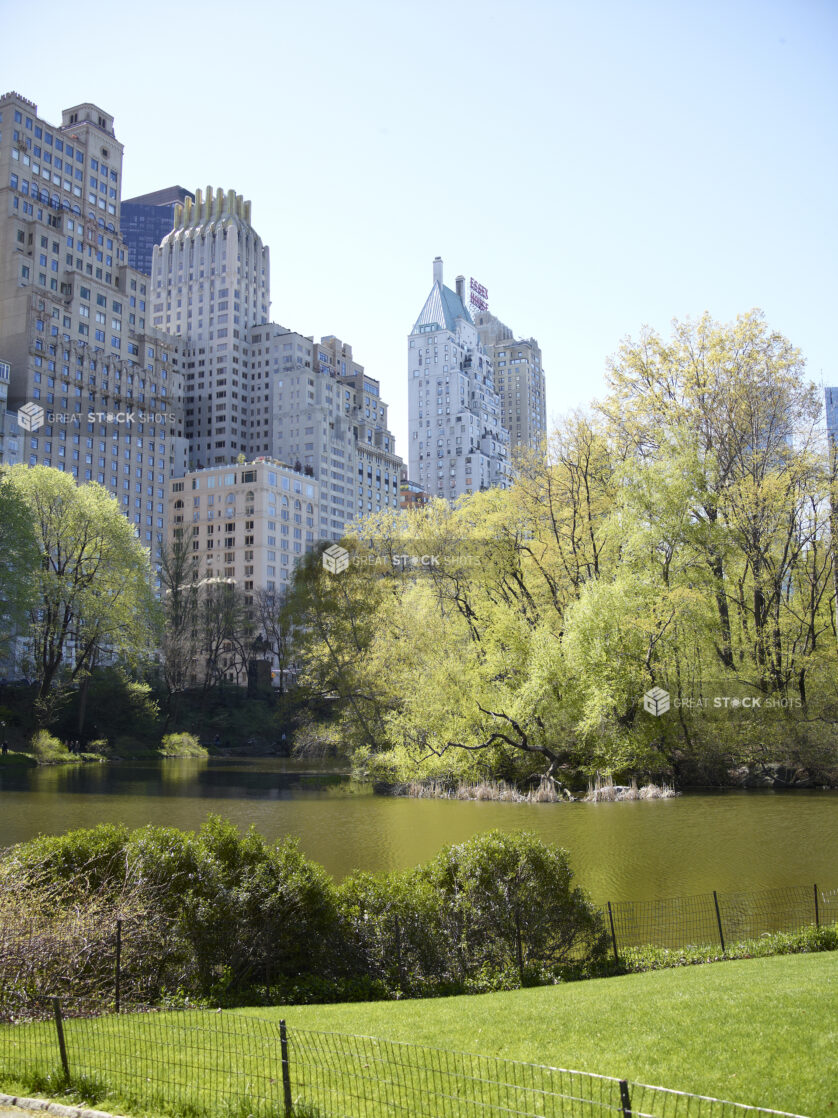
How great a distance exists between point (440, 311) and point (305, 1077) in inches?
7732

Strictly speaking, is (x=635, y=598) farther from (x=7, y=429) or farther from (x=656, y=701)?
(x=7, y=429)

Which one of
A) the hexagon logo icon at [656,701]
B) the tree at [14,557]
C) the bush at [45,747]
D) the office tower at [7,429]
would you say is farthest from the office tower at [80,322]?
the hexagon logo icon at [656,701]

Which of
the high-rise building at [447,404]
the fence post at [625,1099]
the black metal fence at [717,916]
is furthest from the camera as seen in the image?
the high-rise building at [447,404]

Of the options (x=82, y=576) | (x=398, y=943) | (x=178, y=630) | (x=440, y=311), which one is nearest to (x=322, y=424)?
(x=440, y=311)

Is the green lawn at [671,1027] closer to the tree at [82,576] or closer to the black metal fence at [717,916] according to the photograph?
the black metal fence at [717,916]

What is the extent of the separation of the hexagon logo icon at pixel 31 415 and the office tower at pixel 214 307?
174 ft

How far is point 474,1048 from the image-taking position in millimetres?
8586

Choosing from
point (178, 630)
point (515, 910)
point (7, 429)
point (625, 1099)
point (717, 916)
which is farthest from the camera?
point (7, 429)

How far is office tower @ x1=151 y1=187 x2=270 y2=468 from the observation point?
6821 inches

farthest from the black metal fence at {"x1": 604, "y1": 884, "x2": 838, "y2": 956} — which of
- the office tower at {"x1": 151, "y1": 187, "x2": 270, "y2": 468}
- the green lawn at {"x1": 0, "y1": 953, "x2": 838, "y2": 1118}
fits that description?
the office tower at {"x1": 151, "y1": 187, "x2": 270, "y2": 468}

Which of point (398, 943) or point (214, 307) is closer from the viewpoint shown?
point (398, 943)

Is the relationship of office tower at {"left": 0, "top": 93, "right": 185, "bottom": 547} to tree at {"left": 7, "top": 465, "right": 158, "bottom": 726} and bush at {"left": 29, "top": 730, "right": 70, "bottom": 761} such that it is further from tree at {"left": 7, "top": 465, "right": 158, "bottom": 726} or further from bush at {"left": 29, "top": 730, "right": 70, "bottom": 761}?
bush at {"left": 29, "top": 730, "right": 70, "bottom": 761}

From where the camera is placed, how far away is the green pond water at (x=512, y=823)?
67.3ft

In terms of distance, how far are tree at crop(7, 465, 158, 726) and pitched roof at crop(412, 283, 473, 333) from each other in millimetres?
144706
